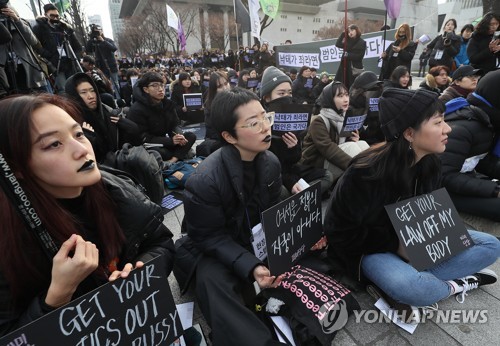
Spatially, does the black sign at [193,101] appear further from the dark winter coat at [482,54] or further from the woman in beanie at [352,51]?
the dark winter coat at [482,54]

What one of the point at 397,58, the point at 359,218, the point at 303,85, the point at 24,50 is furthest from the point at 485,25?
the point at 24,50

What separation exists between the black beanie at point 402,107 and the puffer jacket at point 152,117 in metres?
3.29

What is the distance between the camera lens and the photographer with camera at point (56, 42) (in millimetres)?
5680

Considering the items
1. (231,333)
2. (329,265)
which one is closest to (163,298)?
(231,333)

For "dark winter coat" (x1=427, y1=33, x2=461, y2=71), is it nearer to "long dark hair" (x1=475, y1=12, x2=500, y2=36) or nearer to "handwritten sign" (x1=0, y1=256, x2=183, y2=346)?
"long dark hair" (x1=475, y1=12, x2=500, y2=36)

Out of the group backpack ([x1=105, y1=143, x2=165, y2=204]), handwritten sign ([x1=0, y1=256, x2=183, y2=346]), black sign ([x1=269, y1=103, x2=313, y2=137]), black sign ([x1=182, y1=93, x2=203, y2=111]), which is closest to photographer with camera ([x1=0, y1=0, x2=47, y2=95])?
backpack ([x1=105, y1=143, x2=165, y2=204])

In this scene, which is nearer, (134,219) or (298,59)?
(134,219)

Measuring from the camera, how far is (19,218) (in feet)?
3.69

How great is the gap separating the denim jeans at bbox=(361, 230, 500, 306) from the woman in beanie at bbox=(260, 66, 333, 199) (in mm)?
1313

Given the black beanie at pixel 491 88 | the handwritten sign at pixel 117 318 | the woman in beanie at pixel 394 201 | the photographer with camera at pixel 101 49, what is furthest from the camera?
the photographer with camera at pixel 101 49

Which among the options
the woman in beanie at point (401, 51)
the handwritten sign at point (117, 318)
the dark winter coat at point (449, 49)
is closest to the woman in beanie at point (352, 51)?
the woman in beanie at point (401, 51)

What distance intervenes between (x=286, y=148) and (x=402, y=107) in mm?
1493

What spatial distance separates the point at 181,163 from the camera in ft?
14.0

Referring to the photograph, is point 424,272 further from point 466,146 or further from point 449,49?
point 449,49
